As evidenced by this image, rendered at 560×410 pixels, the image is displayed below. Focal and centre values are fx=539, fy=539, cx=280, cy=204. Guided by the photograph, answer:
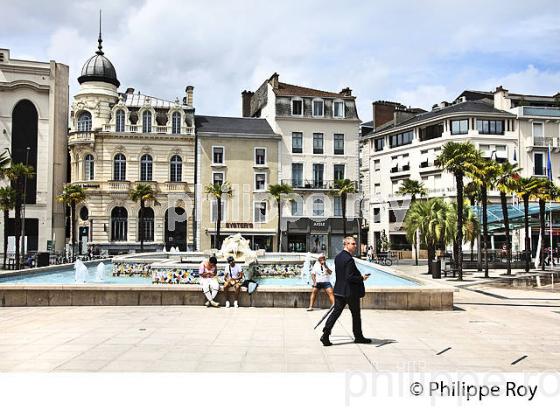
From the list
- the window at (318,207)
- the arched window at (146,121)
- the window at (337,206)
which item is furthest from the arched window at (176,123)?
the window at (337,206)

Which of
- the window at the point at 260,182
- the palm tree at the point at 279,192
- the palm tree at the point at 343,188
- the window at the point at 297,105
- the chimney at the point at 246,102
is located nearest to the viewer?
the palm tree at the point at 343,188

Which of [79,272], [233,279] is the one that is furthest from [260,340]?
[79,272]

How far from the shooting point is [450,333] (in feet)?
34.9

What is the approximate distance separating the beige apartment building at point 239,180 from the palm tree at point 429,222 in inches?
891

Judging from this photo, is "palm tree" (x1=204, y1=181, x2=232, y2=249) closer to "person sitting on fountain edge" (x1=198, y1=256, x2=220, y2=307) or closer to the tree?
the tree

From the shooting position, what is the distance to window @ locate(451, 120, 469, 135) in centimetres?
5419

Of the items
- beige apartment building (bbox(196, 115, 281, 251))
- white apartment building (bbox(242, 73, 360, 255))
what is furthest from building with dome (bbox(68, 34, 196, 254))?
white apartment building (bbox(242, 73, 360, 255))

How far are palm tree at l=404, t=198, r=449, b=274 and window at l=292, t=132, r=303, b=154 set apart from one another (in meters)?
24.1

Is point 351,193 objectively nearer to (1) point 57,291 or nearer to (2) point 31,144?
(2) point 31,144

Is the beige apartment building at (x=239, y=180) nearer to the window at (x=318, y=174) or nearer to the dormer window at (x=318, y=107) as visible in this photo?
the window at (x=318, y=174)

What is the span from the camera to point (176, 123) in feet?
168

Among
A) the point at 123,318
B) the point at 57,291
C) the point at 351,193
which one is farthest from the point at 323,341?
the point at 351,193

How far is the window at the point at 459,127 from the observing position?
54.2m

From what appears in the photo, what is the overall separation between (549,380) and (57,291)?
11.6 meters
